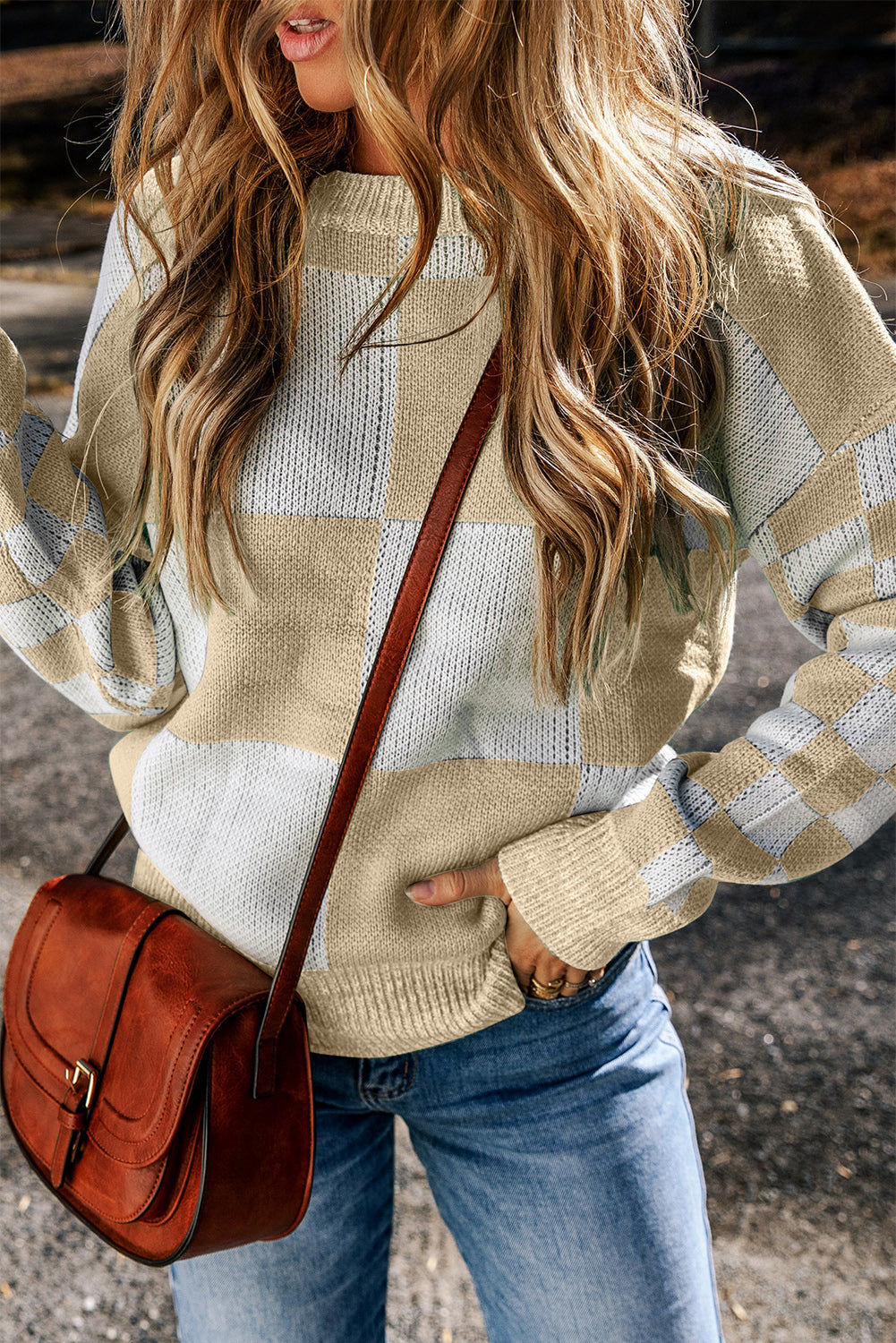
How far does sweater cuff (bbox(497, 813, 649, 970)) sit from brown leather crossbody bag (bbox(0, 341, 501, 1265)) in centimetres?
22

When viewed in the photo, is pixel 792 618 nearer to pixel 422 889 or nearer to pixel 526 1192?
pixel 422 889

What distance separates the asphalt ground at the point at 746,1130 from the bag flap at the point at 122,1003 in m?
0.44

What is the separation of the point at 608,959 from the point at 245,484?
68 centimetres

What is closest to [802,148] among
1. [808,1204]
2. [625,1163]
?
[808,1204]

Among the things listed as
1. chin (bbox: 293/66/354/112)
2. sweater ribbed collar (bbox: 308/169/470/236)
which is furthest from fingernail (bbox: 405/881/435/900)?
chin (bbox: 293/66/354/112)

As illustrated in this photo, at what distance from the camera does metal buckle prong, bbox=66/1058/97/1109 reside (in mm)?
1303

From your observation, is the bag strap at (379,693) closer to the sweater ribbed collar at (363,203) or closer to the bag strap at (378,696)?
the bag strap at (378,696)

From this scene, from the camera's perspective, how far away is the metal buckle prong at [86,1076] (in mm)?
1303

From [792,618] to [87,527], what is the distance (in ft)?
Result: 2.69

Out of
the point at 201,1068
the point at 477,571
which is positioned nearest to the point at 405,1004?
the point at 201,1068

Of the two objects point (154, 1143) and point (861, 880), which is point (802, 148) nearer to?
point (861, 880)

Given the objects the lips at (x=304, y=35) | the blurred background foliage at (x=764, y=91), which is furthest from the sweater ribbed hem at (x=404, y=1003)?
the blurred background foliage at (x=764, y=91)

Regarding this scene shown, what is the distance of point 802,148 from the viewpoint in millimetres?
9906

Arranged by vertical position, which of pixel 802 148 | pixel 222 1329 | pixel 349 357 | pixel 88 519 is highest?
pixel 349 357
